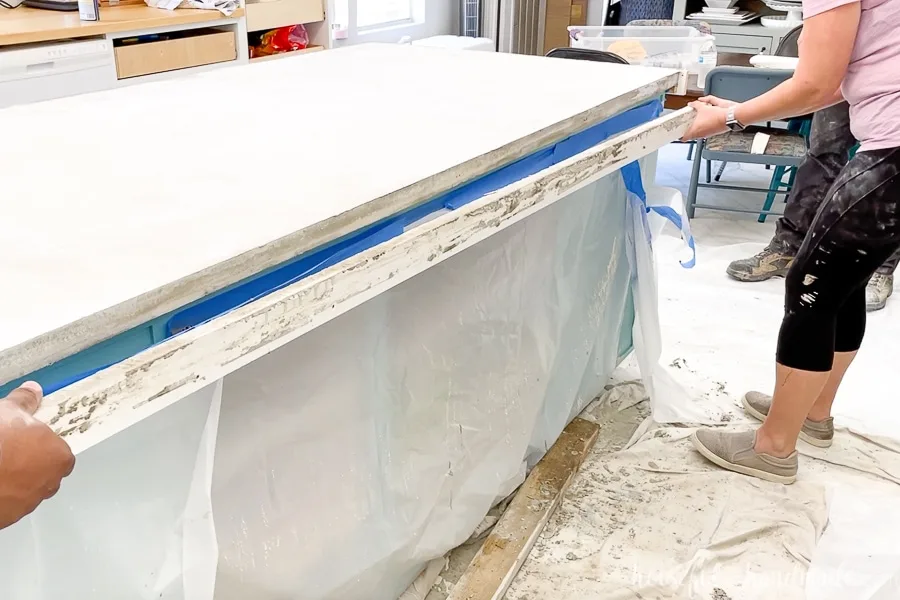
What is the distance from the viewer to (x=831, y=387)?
6.10 feet

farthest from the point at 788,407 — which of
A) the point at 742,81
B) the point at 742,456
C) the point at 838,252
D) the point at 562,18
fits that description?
the point at 562,18

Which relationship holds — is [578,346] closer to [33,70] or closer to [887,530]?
[887,530]

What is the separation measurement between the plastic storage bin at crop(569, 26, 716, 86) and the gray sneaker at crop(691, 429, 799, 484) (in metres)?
1.86

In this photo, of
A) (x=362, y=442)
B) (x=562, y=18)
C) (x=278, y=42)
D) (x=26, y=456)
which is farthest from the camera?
(x=562, y=18)

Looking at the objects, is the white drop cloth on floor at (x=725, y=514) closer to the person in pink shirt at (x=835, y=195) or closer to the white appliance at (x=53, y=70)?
the person in pink shirt at (x=835, y=195)

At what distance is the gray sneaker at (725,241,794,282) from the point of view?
2805mm

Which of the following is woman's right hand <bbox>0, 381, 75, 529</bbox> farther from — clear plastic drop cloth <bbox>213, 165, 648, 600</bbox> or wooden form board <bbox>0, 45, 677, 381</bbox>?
clear plastic drop cloth <bbox>213, 165, 648, 600</bbox>

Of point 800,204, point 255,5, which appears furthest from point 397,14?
point 800,204

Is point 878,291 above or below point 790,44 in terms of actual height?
below

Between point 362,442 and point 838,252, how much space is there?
96 cm

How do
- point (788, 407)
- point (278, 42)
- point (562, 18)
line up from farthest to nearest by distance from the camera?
1. point (562, 18)
2. point (278, 42)
3. point (788, 407)

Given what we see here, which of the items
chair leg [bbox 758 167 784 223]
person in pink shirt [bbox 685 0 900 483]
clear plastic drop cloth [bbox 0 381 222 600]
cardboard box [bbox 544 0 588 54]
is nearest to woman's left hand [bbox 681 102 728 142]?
person in pink shirt [bbox 685 0 900 483]

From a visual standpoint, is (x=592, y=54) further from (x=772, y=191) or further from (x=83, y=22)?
(x=83, y=22)

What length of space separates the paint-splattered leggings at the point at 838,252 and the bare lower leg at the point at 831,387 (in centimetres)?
18
